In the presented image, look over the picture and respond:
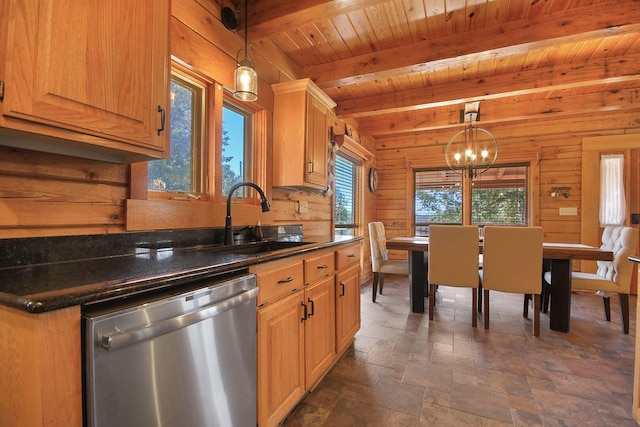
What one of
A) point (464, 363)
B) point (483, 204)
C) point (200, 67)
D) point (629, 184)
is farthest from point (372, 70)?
point (629, 184)

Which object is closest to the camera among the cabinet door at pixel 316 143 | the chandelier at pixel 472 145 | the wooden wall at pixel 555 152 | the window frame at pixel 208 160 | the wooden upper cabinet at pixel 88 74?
the wooden upper cabinet at pixel 88 74

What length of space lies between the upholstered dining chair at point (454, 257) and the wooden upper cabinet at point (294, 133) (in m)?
1.39

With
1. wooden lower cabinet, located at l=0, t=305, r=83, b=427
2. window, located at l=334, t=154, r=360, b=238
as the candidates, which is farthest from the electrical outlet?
wooden lower cabinet, located at l=0, t=305, r=83, b=427

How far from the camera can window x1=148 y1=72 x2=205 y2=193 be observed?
70.6 inches

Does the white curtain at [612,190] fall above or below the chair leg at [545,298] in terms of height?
above

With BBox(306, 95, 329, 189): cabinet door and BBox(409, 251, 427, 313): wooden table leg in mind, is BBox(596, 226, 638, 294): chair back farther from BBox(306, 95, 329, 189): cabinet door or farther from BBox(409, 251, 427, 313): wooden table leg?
BBox(306, 95, 329, 189): cabinet door

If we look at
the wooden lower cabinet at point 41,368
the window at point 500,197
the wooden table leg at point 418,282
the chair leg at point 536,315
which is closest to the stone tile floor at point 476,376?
the chair leg at point 536,315

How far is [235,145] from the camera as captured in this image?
2369 millimetres

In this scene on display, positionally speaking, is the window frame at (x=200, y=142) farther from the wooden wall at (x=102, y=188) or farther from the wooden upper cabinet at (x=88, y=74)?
the wooden upper cabinet at (x=88, y=74)

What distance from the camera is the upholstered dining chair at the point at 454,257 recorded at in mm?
2867

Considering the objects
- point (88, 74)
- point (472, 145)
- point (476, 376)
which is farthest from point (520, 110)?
point (88, 74)

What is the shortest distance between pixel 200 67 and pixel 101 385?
177 centimetres

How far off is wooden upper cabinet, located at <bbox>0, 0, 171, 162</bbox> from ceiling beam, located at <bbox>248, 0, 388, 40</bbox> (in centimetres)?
88

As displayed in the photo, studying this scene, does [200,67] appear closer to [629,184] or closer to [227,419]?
[227,419]
